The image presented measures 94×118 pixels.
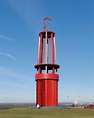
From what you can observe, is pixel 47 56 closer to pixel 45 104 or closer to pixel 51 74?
pixel 51 74

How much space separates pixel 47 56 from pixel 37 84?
674 centimetres

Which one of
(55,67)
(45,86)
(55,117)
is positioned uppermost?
(55,67)

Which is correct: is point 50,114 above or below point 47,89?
below

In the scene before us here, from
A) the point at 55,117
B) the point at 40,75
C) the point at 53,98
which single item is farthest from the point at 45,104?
the point at 55,117

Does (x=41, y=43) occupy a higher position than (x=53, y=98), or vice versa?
(x=41, y=43)

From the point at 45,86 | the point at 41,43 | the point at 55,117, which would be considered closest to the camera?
the point at 55,117

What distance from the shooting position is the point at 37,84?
56500 millimetres

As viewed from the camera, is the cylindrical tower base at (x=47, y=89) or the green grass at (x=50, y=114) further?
the cylindrical tower base at (x=47, y=89)

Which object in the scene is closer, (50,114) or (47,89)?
(50,114)

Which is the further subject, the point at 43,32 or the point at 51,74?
the point at 43,32

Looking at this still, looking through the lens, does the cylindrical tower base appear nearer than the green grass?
No

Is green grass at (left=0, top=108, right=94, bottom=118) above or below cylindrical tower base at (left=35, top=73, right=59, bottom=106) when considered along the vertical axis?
below

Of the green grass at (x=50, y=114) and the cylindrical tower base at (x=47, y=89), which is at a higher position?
the cylindrical tower base at (x=47, y=89)

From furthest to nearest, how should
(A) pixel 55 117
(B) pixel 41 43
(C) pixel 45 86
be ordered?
(B) pixel 41 43, (C) pixel 45 86, (A) pixel 55 117
